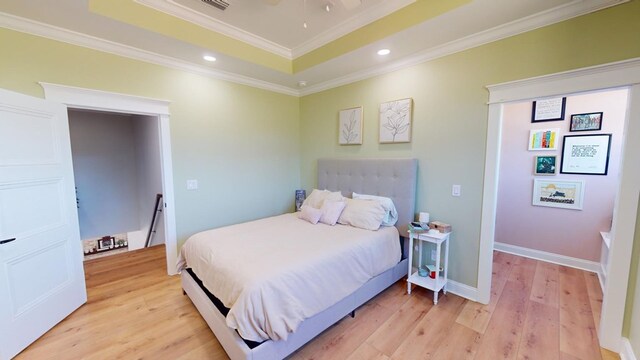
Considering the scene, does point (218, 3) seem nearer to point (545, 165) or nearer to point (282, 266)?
point (282, 266)

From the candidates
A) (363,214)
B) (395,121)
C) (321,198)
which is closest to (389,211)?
(363,214)

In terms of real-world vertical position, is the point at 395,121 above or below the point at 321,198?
above

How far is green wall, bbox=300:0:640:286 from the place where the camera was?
177 centimetres

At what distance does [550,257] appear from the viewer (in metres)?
3.29

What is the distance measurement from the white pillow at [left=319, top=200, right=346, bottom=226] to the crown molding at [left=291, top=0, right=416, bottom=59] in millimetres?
1892

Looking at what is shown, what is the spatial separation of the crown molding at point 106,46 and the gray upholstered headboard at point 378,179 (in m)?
1.76

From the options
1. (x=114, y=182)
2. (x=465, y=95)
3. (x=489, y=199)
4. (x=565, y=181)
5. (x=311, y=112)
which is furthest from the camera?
(x=114, y=182)

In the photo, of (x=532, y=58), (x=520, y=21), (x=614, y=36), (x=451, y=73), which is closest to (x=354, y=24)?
(x=451, y=73)

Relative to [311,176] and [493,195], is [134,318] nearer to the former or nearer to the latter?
[311,176]

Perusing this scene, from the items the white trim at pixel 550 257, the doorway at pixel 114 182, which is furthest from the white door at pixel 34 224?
the white trim at pixel 550 257

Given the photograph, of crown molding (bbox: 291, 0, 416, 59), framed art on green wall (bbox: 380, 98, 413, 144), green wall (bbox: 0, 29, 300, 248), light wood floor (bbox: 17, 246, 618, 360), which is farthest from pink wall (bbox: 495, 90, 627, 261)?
green wall (bbox: 0, 29, 300, 248)

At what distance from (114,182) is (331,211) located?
474 centimetres

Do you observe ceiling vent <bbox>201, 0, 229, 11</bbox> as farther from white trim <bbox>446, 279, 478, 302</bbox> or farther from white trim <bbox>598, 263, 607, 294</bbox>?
white trim <bbox>598, 263, 607, 294</bbox>

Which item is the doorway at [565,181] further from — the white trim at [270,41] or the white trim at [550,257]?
the white trim at [270,41]
